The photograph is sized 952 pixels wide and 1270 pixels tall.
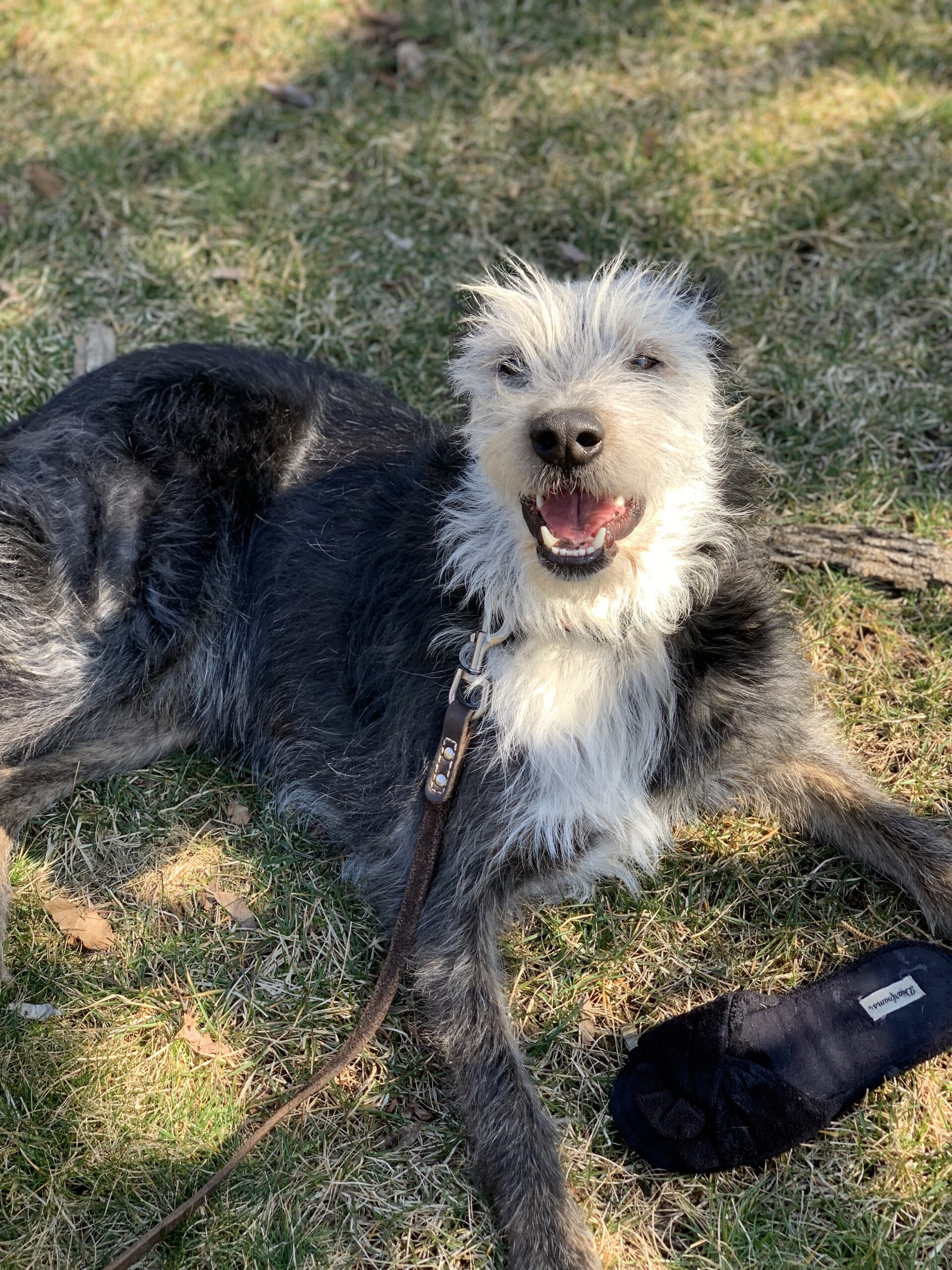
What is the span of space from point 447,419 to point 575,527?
1.49 meters

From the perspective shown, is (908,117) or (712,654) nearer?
(712,654)

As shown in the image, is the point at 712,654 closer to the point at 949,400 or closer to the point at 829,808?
the point at 829,808

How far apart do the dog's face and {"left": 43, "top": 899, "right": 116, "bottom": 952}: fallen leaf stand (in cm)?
178

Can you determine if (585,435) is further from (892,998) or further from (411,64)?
(411,64)

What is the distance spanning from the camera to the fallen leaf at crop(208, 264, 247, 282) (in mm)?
5133

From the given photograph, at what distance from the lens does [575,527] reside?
9.29 feet

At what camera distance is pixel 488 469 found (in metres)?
2.84

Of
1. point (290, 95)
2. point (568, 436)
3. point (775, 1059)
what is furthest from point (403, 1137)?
point (290, 95)

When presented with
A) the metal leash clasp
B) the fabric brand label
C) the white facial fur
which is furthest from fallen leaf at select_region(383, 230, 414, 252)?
the fabric brand label

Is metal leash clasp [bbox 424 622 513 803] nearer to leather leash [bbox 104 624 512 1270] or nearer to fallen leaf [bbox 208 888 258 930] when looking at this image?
leather leash [bbox 104 624 512 1270]

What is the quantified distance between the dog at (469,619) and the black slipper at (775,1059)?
250 millimetres

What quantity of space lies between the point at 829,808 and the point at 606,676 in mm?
914

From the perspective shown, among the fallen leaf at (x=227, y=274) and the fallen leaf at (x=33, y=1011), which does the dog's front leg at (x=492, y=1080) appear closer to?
the fallen leaf at (x=33, y=1011)

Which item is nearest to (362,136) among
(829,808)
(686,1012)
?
(829,808)
